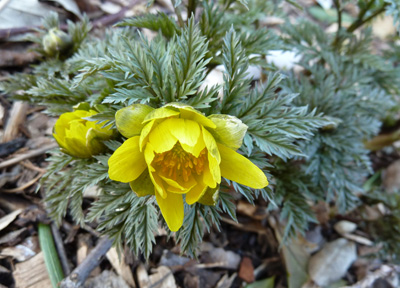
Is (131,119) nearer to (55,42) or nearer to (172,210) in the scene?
(172,210)

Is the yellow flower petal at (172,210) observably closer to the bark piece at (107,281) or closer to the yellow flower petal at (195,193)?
the yellow flower petal at (195,193)

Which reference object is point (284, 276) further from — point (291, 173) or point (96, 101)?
point (96, 101)

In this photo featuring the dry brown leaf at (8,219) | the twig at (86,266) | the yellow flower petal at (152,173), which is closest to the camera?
the yellow flower petal at (152,173)

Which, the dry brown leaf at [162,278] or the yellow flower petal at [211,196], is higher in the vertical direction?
the yellow flower petal at [211,196]

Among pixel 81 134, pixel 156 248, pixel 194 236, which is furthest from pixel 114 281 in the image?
pixel 81 134

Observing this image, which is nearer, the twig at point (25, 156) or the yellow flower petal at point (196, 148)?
the yellow flower petal at point (196, 148)

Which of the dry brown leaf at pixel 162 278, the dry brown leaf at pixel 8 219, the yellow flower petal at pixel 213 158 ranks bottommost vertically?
the dry brown leaf at pixel 162 278

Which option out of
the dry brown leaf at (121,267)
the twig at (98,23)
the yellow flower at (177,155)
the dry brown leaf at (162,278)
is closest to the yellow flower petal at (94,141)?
the yellow flower at (177,155)
